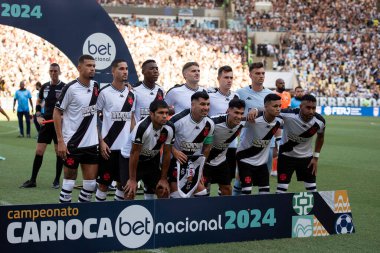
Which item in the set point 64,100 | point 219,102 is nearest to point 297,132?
point 219,102

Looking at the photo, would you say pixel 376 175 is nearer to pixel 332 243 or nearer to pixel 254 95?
pixel 254 95

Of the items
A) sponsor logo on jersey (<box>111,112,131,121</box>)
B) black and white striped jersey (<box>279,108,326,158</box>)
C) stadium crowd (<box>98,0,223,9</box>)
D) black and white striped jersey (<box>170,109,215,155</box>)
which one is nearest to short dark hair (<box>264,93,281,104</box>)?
black and white striped jersey (<box>279,108,326,158</box>)

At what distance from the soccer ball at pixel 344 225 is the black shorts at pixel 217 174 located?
1610 millimetres

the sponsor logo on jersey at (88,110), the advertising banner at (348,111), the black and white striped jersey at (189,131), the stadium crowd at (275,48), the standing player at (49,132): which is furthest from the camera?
the advertising banner at (348,111)

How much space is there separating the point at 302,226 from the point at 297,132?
183 centimetres

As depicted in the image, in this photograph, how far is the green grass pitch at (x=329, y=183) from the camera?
8258 millimetres

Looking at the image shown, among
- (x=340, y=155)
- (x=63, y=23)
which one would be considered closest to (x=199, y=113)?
(x=63, y=23)

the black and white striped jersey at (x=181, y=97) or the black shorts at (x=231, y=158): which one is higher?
the black and white striped jersey at (x=181, y=97)

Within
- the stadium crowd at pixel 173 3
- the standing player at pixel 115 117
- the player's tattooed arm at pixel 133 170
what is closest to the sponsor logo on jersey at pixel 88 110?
the standing player at pixel 115 117

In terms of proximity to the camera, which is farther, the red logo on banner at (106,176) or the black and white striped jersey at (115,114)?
the black and white striped jersey at (115,114)

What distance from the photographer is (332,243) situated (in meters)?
8.50

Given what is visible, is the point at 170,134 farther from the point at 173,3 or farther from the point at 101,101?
the point at 173,3

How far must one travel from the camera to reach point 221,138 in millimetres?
9617

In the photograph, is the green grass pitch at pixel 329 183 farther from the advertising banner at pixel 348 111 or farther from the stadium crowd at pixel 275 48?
the advertising banner at pixel 348 111
